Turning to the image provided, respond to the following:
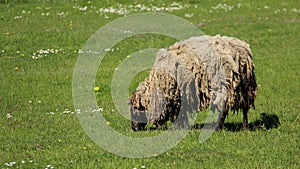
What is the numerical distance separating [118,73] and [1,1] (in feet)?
41.7

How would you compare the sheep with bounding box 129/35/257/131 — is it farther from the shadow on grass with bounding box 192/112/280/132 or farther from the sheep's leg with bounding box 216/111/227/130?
the shadow on grass with bounding box 192/112/280/132

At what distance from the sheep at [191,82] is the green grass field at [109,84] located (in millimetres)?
445

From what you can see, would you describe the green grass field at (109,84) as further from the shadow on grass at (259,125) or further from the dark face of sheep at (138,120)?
the dark face of sheep at (138,120)

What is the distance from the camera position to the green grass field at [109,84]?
362 inches

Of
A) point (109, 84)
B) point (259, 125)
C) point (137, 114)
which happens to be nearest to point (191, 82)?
point (137, 114)

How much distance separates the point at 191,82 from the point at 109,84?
497 cm

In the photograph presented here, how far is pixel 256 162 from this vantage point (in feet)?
28.8

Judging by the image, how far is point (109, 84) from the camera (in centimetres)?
1503

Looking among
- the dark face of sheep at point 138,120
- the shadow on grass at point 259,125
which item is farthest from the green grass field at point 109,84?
the dark face of sheep at point 138,120

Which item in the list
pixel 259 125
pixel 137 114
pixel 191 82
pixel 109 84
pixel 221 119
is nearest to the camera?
pixel 191 82

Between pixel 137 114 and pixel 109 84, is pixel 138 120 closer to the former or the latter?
pixel 137 114

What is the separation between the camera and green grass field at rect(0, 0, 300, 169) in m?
9.20

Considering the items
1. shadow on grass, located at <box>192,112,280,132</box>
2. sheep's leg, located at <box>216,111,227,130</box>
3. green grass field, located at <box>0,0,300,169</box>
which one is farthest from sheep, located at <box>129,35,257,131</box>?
green grass field, located at <box>0,0,300,169</box>

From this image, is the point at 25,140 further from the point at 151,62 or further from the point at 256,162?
the point at 151,62
